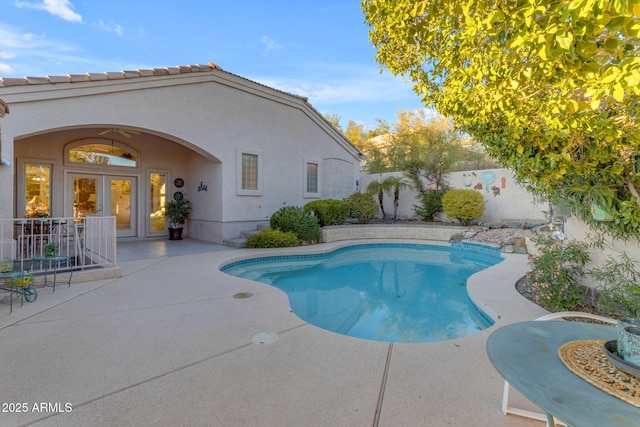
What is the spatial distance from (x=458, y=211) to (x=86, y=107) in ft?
43.0

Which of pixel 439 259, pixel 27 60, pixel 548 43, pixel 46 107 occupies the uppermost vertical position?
pixel 27 60

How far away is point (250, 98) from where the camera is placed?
1156 centimetres

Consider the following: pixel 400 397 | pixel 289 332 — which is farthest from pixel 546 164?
pixel 289 332

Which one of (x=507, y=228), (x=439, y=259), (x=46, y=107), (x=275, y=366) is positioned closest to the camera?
(x=275, y=366)

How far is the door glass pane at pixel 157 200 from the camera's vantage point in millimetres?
12398

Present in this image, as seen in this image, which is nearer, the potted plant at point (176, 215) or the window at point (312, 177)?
the potted plant at point (176, 215)

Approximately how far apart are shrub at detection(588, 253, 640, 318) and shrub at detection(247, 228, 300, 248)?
25.4ft

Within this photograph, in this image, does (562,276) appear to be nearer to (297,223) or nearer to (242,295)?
(242,295)

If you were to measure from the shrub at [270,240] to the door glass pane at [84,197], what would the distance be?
246 inches

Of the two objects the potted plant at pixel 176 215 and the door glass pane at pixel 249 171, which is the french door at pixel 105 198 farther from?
the door glass pane at pixel 249 171

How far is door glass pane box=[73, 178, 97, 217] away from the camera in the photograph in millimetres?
10734

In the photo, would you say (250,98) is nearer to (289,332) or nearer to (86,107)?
(86,107)

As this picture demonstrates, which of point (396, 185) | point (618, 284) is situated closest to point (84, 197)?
point (396, 185)

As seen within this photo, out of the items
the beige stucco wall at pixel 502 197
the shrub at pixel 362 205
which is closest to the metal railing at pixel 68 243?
the shrub at pixel 362 205
